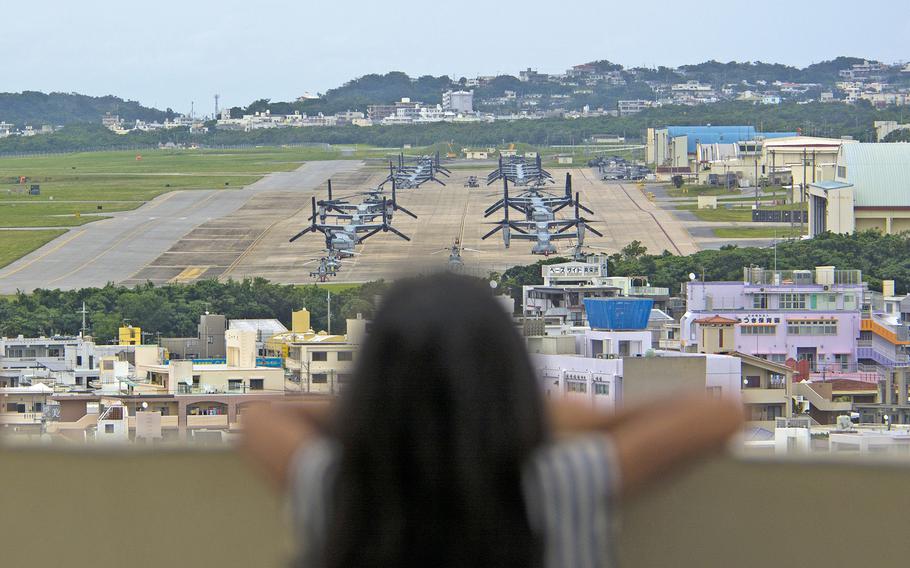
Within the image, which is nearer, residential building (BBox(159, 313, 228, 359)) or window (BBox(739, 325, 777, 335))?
window (BBox(739, 325, 777, 335))

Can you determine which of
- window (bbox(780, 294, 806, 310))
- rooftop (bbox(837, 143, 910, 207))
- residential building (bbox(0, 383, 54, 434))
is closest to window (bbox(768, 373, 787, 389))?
window (bbox(780, 294, 806, 310))

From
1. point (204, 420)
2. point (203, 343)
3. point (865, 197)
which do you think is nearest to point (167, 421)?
point (204, 420)

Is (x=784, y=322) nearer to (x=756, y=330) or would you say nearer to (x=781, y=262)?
(x=756, y=330)

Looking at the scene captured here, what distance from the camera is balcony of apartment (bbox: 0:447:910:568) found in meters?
1.81

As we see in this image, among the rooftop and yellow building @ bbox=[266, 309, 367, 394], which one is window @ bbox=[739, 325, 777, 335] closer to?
yellow building @ bbox=[266, 309, 367, 394]

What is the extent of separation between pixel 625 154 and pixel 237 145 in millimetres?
28280

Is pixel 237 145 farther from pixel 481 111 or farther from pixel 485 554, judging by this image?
pixel 485 554

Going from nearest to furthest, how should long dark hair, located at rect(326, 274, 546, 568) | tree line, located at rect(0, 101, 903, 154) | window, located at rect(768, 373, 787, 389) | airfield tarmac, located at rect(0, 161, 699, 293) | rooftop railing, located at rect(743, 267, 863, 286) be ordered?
long dark hair, located at rect(326, 274, 546, 568) → window, located at rect(768, 373, 787, 389) → rooftop railing, located at rect(743, 267, 863, 286) → airfield tarmac, located at rect(0, 161, 699, 293) → tree line, located at rect(0, 101, 903, 154)

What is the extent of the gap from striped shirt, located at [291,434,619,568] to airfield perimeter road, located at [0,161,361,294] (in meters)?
31.1

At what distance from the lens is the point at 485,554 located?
150cm

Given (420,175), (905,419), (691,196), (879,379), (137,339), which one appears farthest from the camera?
(420,175)

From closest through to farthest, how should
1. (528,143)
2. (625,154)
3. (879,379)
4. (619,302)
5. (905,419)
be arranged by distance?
(905,419)
(879,379)
(619,302)
(625,154)
(528,143)

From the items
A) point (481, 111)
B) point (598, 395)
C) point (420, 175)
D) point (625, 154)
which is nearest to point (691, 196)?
point (420, 175)

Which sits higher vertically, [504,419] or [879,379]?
[504,419]
